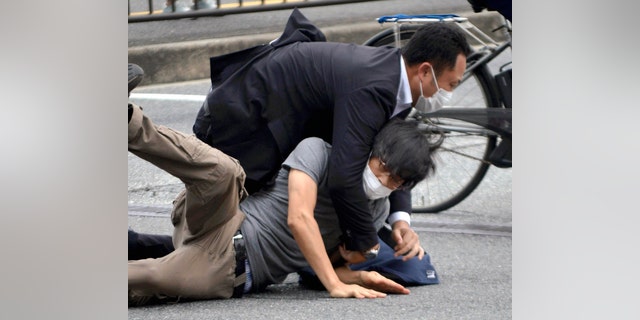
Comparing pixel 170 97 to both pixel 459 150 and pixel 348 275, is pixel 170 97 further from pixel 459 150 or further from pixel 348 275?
pixel 348 275

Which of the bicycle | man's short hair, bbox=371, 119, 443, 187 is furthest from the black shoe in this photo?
the bicycle

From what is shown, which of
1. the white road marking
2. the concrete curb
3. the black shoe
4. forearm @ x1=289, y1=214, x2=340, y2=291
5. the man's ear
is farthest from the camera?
the concrete curb

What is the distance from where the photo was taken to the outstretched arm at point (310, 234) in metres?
3.89

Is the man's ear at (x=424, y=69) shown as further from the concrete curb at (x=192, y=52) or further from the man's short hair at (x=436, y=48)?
the concrete curb at (x=192, y=52)

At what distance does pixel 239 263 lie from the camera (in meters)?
3.99

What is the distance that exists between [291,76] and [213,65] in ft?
1.12

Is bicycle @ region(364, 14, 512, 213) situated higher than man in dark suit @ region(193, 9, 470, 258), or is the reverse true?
man in dark suit @ region(193, 9, 470, 258)

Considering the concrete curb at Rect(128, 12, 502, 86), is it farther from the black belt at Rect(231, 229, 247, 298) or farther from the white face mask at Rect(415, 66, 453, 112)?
the black belt at Rect(231, 229, 247, 298)

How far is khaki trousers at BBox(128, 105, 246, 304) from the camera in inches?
147

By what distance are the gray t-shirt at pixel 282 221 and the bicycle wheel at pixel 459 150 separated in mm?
1369

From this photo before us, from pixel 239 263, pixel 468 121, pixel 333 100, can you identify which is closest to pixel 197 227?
pixel 239 263

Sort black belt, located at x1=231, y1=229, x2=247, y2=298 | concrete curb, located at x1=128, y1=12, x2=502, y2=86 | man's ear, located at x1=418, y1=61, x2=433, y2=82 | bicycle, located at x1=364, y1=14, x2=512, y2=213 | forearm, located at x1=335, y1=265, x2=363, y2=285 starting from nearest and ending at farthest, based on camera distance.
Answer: black belt, located at x1=231, y1=229, x2=247, y2=298 → forearm, located at x1=335, y1=265, x2=363, y2=285 → man's ear, located at x1=418, y1=61, x2=433, y2=82 → bicycle, located at x1=364, y1=14, x2=512, y2=213 → concrete curb, located at x1=128, y1=12, x2=502, y2=86
